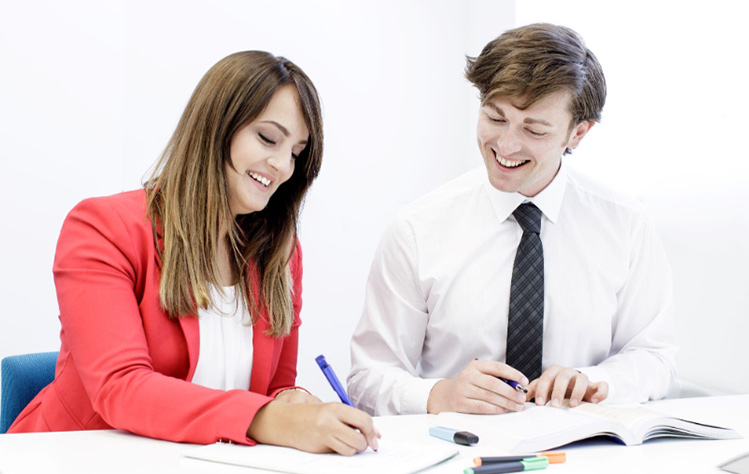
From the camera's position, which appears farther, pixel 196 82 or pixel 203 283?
pixel 196 82

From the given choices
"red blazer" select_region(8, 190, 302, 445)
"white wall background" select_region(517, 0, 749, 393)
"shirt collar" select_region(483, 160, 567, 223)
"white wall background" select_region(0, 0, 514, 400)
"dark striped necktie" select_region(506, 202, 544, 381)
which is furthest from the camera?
"white wall background" select_region(0, 0, 514, 400)

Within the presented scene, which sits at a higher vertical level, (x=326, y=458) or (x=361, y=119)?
(x=361, y=119)

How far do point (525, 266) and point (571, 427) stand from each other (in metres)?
0.59

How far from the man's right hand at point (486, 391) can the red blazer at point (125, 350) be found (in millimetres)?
407

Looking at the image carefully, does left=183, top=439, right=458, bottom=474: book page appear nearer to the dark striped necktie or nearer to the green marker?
the green marker

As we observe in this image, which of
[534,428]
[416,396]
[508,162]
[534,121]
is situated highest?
[534,121]

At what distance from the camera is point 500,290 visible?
5.74ft

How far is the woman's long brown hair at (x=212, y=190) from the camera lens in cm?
139

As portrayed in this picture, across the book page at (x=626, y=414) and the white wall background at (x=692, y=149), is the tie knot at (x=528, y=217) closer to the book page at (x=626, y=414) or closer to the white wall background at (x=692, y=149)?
the book page at (x=626, y=414)

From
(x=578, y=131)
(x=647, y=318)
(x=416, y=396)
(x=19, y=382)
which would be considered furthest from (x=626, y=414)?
(x=19, y=382)

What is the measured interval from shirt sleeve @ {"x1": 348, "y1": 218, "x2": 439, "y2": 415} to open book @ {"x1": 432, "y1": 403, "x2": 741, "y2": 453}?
438 millimetres

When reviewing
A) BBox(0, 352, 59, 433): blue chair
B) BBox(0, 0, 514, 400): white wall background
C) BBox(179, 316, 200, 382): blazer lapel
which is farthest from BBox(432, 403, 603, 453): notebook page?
BBox(0, 0, 514, 400): white wall background

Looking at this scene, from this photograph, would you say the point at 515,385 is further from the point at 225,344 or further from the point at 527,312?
the point at 225,344

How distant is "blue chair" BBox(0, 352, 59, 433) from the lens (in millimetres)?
1558
